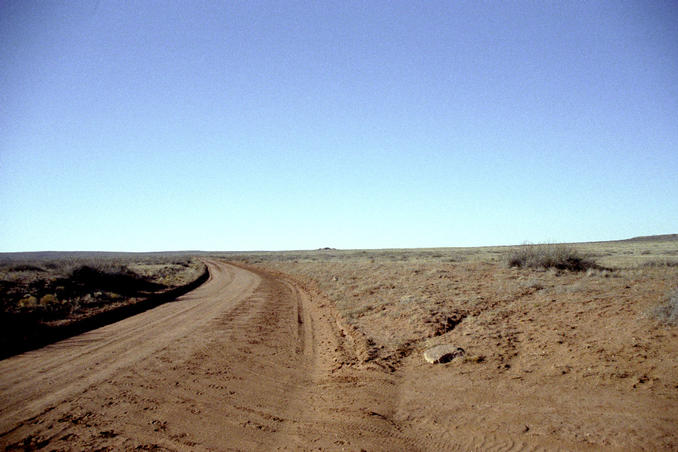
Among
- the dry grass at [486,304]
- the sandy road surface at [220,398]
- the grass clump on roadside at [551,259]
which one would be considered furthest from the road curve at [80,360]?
the grass clump on roadside at [551,259]

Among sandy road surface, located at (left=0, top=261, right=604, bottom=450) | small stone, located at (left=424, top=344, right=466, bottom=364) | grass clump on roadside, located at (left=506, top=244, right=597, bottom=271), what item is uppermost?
grass clump on roadside, located at (left=506, top=244, right=597, bottom=271)

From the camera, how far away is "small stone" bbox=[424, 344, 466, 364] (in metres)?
8.14

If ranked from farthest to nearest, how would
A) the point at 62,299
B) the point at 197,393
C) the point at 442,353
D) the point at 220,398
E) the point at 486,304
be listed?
the point at 62,299
the point at 486,304
the point at 442,353
the point at 197,393
the point at 220,398

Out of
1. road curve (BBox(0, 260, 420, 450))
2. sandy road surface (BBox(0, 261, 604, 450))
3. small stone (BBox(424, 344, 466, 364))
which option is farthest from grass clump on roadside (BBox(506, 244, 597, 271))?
small stone (BBox(424, 344, 466, 364))

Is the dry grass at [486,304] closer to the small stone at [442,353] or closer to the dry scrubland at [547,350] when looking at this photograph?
the dry scrubland at [547,350]

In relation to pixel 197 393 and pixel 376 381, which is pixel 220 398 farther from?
pixel 376 381

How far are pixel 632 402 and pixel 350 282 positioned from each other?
1701cm

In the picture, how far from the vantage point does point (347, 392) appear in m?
6.68

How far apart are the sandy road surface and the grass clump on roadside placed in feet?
43.5

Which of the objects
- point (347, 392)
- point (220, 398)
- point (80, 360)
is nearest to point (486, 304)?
point (347, 392)

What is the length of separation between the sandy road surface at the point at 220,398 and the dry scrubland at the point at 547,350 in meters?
0.44

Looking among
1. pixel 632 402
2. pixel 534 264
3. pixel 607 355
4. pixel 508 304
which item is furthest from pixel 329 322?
pixel 534 264

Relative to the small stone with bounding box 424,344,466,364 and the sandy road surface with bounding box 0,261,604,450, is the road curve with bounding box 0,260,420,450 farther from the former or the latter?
the small stone with bounding box 424,344,466,364

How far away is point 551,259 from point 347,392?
55.4 ft
